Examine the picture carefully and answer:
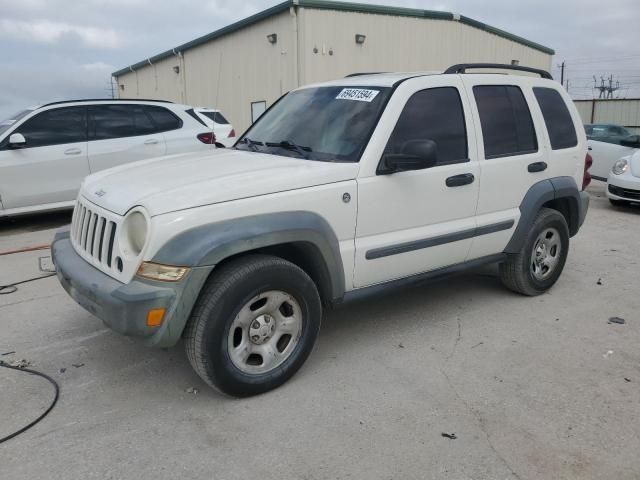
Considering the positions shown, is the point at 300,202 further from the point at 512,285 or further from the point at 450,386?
the point at 512,285

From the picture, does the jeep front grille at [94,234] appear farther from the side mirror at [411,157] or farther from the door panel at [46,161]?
the door panel at [46,161]

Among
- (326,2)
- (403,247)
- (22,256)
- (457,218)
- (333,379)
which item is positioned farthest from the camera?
(326,2)

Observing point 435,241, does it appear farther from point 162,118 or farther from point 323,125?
point 162,118

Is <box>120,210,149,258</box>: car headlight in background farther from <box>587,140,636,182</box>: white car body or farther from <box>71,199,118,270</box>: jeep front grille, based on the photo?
<box>587,140,636,182</box>: white car body

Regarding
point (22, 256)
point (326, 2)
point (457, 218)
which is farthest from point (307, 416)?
point (326, 2)

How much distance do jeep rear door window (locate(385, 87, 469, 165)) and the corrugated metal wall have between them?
23.0 meters

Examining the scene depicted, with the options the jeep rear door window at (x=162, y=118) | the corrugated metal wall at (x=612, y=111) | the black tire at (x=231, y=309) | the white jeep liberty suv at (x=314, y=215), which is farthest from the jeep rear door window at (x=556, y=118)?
the corrugated metal wall at (x=612, y=111)

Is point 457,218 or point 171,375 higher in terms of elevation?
point 457,218

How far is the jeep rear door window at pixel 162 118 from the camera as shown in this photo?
8484 mm

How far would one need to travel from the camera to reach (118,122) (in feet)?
27.1

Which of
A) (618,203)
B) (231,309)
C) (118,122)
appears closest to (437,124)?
(231,309)

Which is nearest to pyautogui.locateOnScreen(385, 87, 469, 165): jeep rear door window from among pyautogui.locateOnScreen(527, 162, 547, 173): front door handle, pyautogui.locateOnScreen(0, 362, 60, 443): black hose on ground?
pyautogui.locateOnScreen(527, 162, 547, 173): front door handle

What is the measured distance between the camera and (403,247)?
3.76 meters

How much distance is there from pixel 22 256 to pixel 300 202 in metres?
4.56
